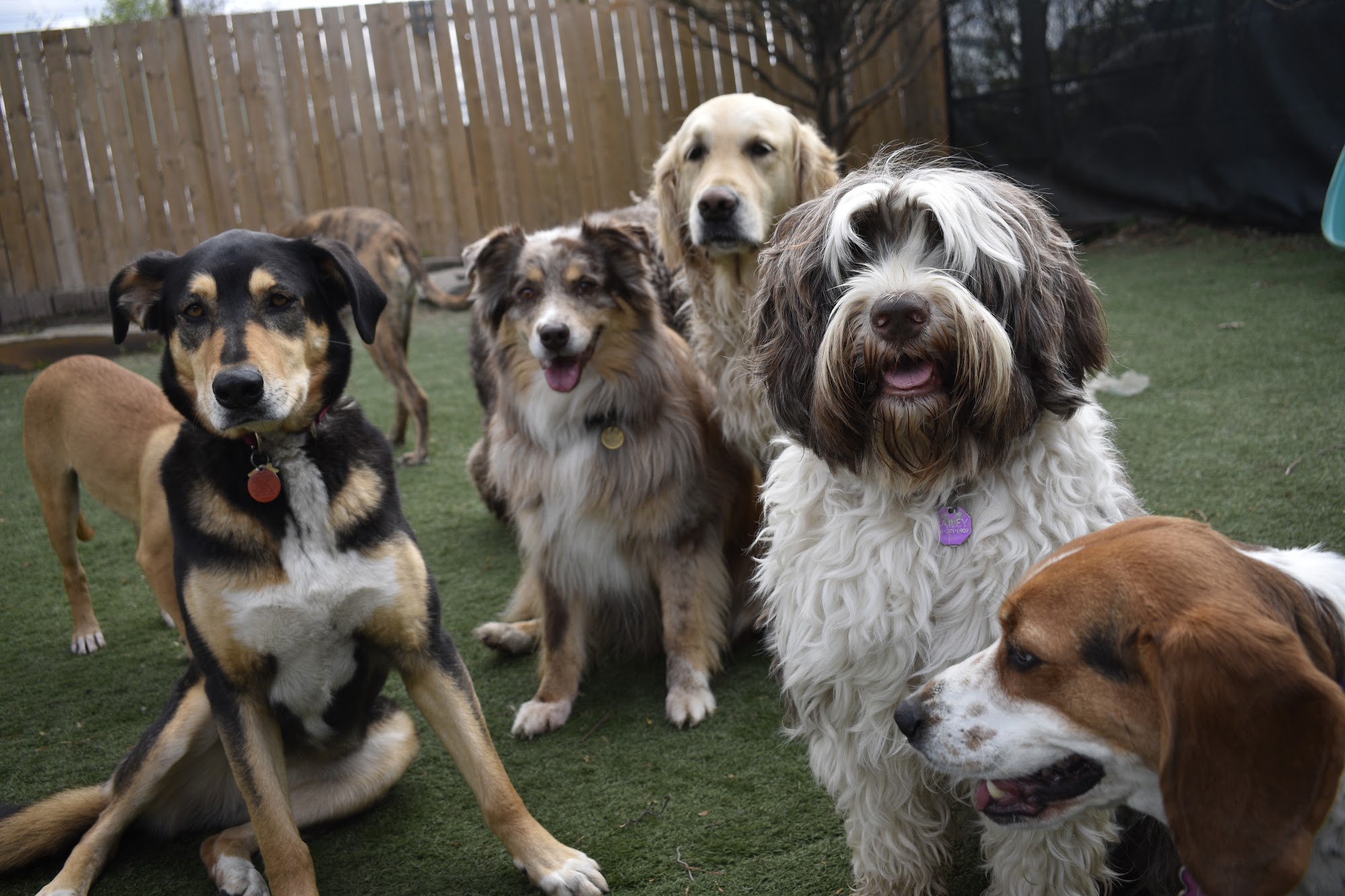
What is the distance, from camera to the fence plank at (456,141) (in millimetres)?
9922

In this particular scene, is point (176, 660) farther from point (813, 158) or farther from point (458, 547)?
point (813, 158)

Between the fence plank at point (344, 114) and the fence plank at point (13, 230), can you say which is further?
the fence plank at point (344, 114)

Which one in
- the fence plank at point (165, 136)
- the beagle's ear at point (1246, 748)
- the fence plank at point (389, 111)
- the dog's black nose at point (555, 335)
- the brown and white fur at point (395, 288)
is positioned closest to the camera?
the beagle's ear at point (1246, 748)

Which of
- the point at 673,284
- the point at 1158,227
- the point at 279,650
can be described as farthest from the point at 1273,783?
the point at 1158,227

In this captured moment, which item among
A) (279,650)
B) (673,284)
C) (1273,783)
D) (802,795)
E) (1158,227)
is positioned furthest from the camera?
(1158,227)

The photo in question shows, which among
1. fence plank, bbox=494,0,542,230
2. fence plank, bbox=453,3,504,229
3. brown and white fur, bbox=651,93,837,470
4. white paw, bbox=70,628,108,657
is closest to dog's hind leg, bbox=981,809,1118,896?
brown and white fur, bbox=651,93,837,470

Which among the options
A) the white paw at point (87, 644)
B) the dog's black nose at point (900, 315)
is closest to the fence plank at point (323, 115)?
the white paw at point (87, 644)

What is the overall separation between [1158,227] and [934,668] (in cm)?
814

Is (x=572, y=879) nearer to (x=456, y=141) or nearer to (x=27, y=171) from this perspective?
(x=456, y=141)

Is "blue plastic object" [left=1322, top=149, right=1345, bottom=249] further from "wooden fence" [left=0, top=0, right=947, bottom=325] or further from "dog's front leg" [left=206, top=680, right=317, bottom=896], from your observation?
"wooden fence" [left=0, top=0, right=947, bottom=325]

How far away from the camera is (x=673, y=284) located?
3982 millimetres

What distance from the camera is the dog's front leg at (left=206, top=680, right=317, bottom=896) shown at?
227 cm

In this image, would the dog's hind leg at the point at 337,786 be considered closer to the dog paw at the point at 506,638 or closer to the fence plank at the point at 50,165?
the dog paw at the point at 506,638

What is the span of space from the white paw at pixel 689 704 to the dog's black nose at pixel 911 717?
1492 mm
